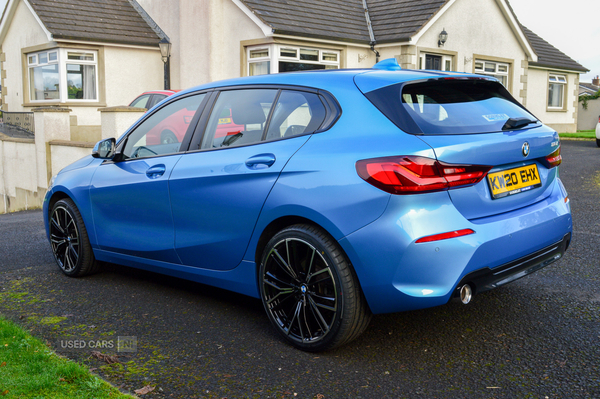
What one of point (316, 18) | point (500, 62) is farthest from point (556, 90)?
→ point (316, 18)

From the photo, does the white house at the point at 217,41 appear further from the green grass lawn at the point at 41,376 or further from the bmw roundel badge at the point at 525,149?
the green grass lawn at the point at 41,376

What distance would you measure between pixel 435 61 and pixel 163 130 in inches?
686

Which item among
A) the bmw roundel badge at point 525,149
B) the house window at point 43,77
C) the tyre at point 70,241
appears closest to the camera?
the bmw roundel badge at point 525,149

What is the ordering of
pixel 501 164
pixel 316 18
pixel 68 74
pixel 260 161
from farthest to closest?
pixel 68 74, pixel 316 18, pixel 260 161, pixel 501 164

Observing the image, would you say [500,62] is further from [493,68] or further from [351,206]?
[351,206]

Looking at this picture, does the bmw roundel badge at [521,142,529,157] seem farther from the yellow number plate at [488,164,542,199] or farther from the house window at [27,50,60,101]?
the house window at [27,50,60,101]

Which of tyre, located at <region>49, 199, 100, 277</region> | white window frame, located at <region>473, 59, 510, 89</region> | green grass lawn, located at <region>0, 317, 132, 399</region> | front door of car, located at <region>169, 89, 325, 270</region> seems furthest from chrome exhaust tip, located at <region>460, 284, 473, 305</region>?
white window frame, located at <region>473, 59, 510, 89</region>

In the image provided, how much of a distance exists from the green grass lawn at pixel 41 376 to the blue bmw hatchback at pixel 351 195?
114 cm

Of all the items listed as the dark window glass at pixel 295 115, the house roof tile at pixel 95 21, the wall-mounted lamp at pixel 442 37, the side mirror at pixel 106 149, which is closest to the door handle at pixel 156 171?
the side mirror at pixel 106 149

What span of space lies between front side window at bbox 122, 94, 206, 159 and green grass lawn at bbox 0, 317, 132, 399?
1725 mm

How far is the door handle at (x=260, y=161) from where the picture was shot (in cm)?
373

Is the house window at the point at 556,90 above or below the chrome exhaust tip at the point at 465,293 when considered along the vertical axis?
above

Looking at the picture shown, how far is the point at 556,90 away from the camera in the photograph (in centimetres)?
3003

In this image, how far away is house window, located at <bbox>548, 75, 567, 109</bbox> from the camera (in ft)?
96.8
